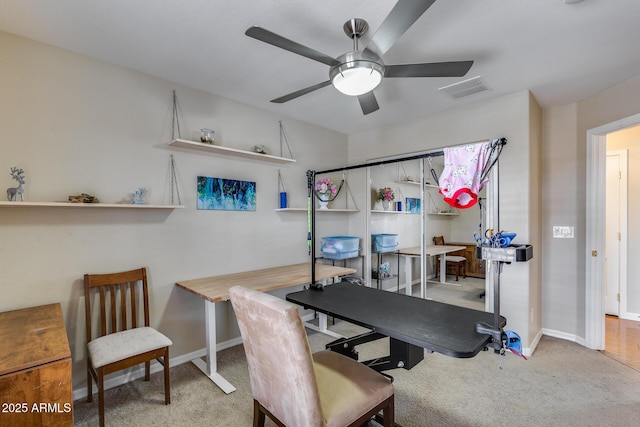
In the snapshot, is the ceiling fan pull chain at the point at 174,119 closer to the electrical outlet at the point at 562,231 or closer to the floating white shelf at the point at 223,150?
the floating white shelf at the point at 223,150

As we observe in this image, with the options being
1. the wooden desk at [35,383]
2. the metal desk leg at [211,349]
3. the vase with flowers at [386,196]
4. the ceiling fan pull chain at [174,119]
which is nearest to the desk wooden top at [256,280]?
the metal desk leg at [211,349]

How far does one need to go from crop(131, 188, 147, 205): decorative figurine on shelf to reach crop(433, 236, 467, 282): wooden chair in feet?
10.2

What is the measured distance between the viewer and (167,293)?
2.74m

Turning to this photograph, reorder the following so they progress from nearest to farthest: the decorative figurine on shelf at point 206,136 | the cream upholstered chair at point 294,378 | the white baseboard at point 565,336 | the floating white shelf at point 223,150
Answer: the cream upholstered chair at point 294,378, the floating white shelf at point 223,150, the decorative figurine on shelf at point 206,136, the white baseboard at point 565,336

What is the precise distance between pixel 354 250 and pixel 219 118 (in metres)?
2.28

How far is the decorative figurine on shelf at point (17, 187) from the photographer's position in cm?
200

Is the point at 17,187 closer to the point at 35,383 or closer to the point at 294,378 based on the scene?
the point at 35,383

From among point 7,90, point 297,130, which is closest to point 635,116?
point 297,130

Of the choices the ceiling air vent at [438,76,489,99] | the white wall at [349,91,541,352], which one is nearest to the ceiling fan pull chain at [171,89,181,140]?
the ceiling air vent at [438,76,489,99]

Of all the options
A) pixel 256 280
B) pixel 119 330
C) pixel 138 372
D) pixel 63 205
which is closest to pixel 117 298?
pixel 119 330

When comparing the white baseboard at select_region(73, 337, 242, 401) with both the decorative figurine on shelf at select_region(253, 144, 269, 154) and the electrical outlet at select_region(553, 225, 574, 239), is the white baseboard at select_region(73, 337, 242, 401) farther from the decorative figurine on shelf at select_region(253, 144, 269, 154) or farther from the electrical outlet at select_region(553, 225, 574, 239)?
the electrical outlet at select_region(553, 225, 574, 239)

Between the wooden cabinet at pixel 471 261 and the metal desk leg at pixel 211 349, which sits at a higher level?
the wooden cabinet at pixel 471 261

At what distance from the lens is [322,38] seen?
2.09 metres

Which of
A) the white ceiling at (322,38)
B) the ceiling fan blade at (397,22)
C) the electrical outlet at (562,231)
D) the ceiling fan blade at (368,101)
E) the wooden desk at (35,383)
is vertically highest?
the white ceiling at (322,38)
